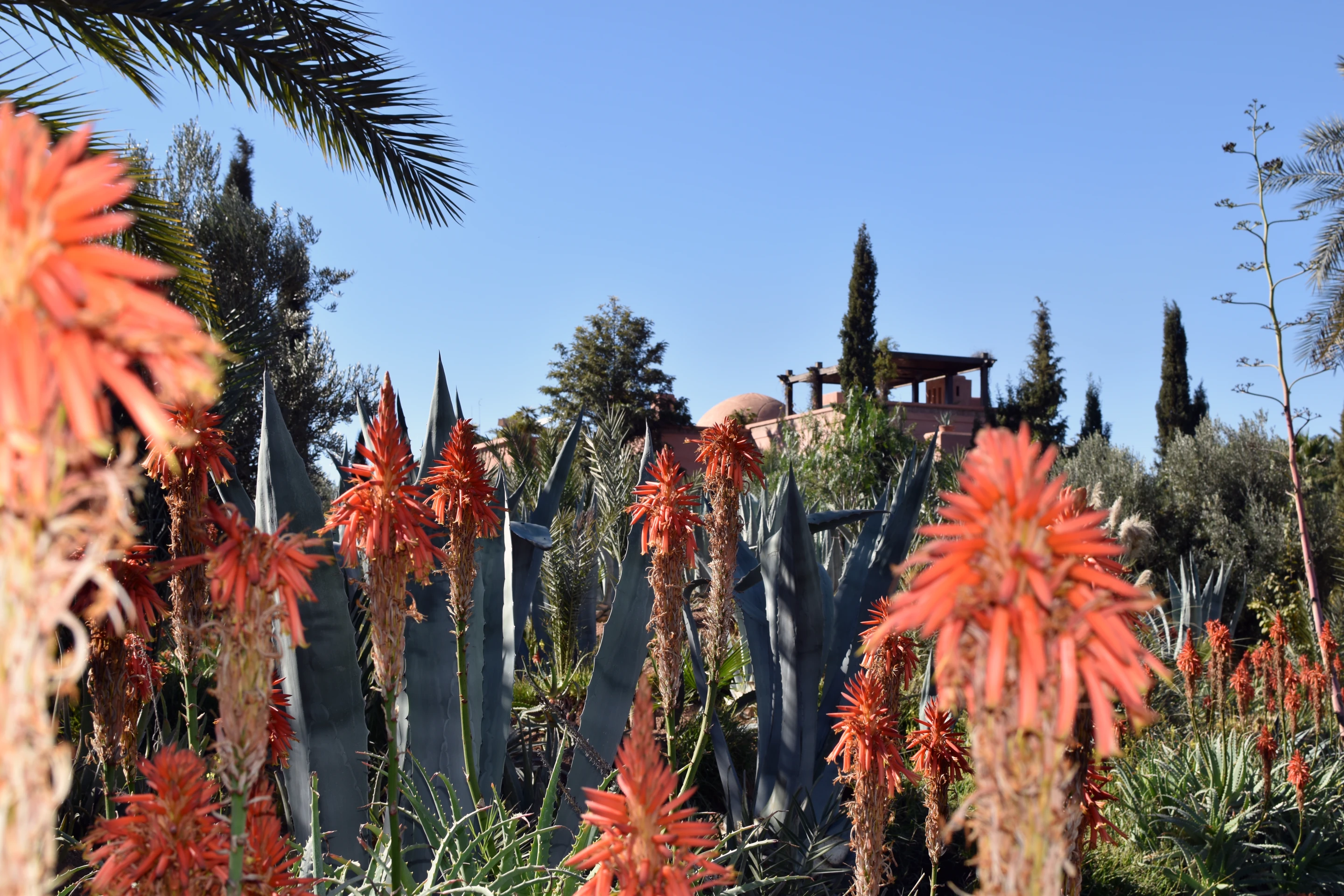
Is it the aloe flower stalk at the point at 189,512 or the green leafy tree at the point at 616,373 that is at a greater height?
the green leafy tree at the point at 616,373

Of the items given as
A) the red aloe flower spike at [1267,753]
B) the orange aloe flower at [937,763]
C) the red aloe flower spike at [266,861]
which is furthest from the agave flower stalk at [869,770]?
the red aloe flower spike at [1267,753]

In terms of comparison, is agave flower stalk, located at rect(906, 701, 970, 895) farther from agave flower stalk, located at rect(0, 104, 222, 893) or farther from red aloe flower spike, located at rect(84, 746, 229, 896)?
agave flower stalk, located at rect(0, 104, 222, 893)

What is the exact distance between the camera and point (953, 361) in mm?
29609

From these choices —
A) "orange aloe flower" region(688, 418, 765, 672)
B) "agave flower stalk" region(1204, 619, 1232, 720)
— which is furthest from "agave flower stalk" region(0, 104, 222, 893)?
"agave flower stalk" region(1204, 619, 1232, 720)

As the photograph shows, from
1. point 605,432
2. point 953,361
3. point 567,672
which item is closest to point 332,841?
point 567,672

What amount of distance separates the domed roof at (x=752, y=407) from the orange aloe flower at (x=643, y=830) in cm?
2940

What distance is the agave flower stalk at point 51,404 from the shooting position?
0.42 metres

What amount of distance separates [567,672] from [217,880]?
682cm

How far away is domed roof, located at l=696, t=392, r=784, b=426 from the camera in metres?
31.3

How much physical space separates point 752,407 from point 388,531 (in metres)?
30.3

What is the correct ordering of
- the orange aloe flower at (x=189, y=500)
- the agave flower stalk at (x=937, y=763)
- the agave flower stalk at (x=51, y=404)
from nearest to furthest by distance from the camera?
the agave flower stalk at (x=51, y=404), the orange aloe flower at (x=189, y=500), the agave flower stalk at (x=937, y=763)

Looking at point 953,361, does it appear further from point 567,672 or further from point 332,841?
point 332,841

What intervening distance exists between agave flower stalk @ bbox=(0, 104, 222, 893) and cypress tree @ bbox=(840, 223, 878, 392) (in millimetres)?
29014

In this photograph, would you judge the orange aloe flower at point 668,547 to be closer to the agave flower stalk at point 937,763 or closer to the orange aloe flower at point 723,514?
the orange aloe flower at point 723,514
